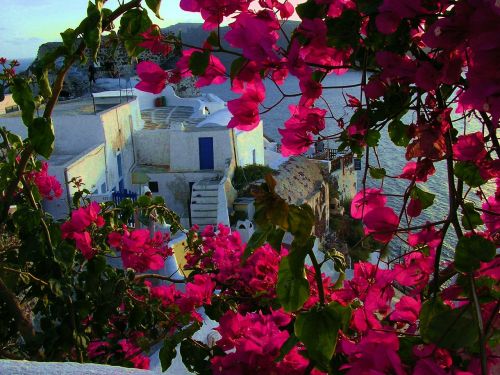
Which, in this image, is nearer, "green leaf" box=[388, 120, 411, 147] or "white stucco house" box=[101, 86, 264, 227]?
"green leaf" box=[388, 120, 411, 147]

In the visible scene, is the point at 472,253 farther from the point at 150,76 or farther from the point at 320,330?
the point at 150,76

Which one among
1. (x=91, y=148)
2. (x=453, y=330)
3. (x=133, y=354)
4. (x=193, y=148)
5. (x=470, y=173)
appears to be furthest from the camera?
(x=193, y=148)

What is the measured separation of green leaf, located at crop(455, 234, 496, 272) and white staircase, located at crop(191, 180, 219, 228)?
898 centimetres

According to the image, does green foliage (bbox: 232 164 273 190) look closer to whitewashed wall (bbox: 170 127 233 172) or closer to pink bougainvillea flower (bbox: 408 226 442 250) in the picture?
whitewashed wall (bbox: 170 127 233 172)

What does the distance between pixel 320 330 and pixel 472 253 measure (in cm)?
17

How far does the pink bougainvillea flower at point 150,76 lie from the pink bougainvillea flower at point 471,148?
0.39 m

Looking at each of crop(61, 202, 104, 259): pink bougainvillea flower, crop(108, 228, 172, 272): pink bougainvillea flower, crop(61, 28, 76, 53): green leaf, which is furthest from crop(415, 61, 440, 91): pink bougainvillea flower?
crop(108, 228, 172, 272): pink bougainvillea flower

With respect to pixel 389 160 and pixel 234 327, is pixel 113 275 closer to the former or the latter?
pixel 234 327

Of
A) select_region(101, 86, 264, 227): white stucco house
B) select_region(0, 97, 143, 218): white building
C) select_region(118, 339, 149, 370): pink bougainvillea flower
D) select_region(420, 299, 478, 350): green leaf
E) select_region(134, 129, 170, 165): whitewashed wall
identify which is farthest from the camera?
select_region(134, 129, 170, 165): whitewashed wall

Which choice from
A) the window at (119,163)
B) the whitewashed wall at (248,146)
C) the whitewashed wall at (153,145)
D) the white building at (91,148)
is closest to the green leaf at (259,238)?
the white building at (91,148)

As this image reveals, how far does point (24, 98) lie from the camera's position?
100 cm

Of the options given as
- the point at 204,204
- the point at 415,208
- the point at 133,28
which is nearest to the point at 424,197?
the point at 415,208

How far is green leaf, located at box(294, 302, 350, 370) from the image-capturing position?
1.91 feet

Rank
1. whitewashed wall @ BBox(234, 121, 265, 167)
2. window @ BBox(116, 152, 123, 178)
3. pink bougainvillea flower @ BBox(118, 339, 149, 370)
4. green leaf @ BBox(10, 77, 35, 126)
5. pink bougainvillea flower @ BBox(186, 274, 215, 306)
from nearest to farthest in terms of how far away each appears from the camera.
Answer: green leaf @ BBox(10, 77, 35, 126)
pink bougainvillea flower @ BBox(186, 274, 215, 306)
pink bougainvillea flower @ BBox(118, 339, 149, 370)
window @ BBox(116, 152, 123, 178)
whitewashed wall @ BBox(234, 121, 265, 167)
